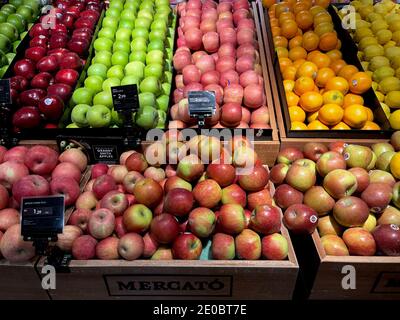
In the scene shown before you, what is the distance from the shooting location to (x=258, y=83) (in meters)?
2.15

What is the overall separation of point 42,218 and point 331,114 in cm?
159

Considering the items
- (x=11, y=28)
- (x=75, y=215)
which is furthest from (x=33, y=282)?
(x=11, y=28)

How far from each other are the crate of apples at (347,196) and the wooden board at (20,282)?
44.9 inches

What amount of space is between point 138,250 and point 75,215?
37 centimetres

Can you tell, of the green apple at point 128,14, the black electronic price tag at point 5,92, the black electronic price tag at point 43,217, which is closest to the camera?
the black electronic price tag at point 43,217

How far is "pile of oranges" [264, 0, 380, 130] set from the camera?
1969mm

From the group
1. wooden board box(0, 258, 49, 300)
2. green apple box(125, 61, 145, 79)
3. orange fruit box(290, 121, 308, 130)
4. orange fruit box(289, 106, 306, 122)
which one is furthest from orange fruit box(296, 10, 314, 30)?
wooden board box(0, 258, 49, 300)

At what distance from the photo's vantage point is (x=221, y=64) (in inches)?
90.3

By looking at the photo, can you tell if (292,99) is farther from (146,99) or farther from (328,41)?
(146,99)

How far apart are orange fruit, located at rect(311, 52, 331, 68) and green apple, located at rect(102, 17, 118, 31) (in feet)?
5.11

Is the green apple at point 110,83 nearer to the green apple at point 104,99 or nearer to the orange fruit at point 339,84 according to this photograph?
the green apple at point 104,99

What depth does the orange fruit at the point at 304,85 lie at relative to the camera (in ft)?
6.82

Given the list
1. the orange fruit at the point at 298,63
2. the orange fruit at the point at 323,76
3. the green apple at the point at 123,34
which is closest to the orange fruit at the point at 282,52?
the orange fruit at the point at 298,63

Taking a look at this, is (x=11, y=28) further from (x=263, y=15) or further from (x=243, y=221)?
(x=243, y=221)
